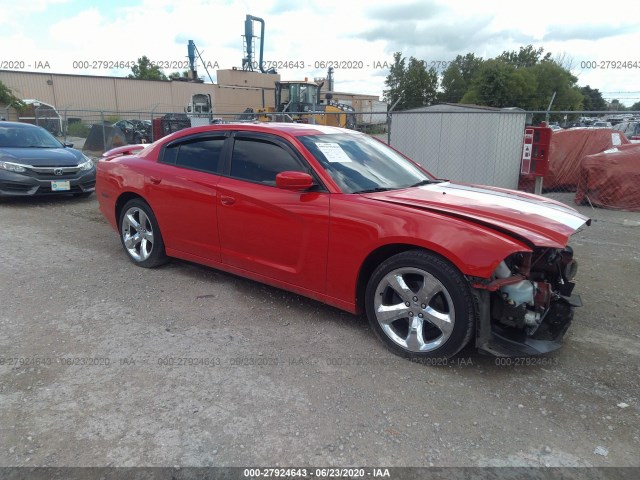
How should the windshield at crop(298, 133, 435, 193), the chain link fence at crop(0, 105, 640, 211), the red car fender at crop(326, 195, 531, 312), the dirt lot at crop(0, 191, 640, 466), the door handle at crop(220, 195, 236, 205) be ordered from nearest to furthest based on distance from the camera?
the dirt lot at crop(0, 191, 640, 466) < the red car fender at crop(326, 195, 531, 312) < the windshield at crop(298, 133, 435, 193) < the door handle at crop(220, 195, 236, 205) < the chain link fence at crop(0, 105, 640, 211)

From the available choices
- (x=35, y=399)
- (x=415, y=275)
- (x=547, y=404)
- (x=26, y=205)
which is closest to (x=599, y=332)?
(x=547, y=404)

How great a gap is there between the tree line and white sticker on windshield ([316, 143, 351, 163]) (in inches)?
1596

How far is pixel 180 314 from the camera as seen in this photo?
4020 millimetres

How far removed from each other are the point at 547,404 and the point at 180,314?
2821mm

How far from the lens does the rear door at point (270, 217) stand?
3.63m

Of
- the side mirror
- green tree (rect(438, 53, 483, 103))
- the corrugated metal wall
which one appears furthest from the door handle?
green tree (rect(438, 53, 483, 103))

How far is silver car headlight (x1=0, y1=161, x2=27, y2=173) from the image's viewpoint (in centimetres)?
808

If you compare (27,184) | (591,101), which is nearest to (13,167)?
(27,184)

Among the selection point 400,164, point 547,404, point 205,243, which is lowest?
point 547,404

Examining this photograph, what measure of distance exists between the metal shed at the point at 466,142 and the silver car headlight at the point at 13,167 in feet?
24.9

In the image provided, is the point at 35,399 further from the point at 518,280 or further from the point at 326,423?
the point at 518,280

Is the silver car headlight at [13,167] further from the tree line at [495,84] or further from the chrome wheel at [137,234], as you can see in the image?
the tree line at [495,84]

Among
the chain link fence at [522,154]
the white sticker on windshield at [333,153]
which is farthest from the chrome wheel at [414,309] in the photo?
the chain link fence at [522,154]

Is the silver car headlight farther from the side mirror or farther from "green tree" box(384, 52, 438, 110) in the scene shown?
"green tree" box(384, 52, 438, 110)
